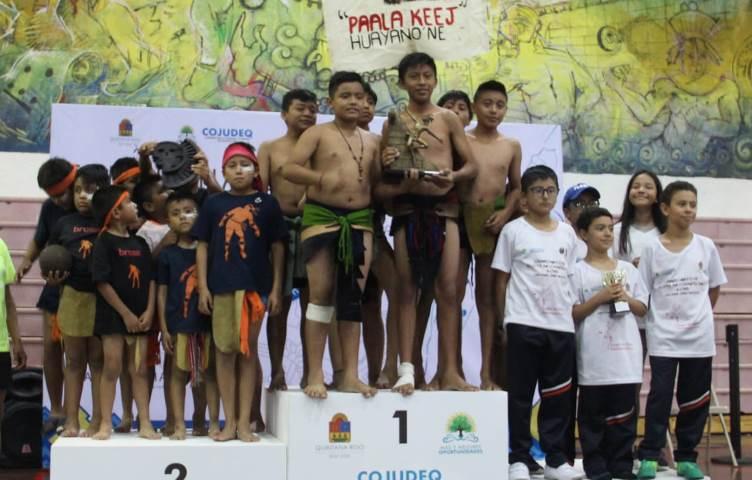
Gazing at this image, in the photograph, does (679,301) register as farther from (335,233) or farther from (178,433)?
(178,433)

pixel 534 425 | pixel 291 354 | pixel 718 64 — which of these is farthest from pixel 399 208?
pixel 718 64

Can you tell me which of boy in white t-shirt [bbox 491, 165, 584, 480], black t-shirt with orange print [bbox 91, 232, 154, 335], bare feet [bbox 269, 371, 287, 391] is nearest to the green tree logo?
boy in white t-shirt [bbox 491, 165, 584, 480]

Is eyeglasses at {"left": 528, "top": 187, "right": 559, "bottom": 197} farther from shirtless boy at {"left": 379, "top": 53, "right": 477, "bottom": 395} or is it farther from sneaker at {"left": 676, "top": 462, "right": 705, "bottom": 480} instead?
sneaker at {"left": 676, "top": 462, "right": 705, "bottom": 480}

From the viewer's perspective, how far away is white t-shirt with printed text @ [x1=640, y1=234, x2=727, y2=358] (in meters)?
4.89

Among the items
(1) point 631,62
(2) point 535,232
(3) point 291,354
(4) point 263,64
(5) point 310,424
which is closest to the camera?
(5) point 310,424

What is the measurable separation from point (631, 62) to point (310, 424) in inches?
204

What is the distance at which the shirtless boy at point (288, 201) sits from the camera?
481 centimetres

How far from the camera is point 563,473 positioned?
468 centimetres

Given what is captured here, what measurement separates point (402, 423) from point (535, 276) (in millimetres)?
906

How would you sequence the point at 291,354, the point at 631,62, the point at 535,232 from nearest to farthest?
the point at 535,232 → the point at 291,354 → the point at 631,62

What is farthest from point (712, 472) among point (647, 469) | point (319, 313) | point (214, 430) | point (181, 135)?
point (181, 135)

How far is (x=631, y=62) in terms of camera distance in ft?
27.7

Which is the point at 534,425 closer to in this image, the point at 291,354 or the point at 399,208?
the point at 291,354

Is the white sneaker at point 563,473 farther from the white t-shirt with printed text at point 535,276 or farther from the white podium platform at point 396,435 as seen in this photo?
the white t-shirt with printed text at point 535,276
